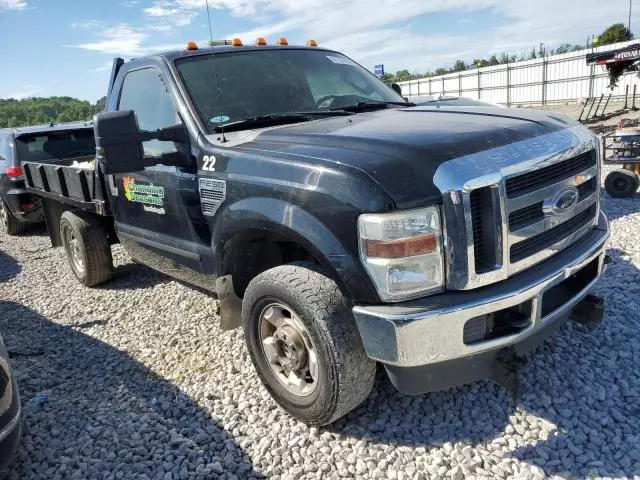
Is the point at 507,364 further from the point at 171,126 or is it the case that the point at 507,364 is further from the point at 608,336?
the point at 171,126

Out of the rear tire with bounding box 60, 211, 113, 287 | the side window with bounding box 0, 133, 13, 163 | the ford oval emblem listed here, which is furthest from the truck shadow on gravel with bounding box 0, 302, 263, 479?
the side window with bounding box 0, 133, 13, 163

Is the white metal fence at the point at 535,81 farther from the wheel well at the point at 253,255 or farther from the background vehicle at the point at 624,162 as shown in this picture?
the wheel well at the point at 253,255

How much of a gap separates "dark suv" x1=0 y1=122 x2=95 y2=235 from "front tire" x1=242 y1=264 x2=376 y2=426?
6.82 m

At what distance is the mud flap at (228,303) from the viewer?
10.5ft

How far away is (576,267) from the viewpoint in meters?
2.71

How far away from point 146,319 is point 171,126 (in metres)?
2.00

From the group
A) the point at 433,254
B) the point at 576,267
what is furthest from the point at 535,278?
the point at 433,254

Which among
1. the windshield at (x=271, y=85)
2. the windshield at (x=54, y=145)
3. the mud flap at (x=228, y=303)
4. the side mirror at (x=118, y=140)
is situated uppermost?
the windshield at (x=271, y=85)

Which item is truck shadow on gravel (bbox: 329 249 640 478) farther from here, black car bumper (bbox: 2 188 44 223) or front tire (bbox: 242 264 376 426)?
black car bumper (bbox: 2 188 44 223)

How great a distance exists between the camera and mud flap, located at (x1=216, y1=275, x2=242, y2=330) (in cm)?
320

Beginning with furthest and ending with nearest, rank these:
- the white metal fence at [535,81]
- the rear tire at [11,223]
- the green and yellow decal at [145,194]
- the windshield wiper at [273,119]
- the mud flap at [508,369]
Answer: the white metal fence at [535,81] < the rear tire at [11,223] < the green and yellow decal at [145,194] < the windshield wiper at [273,119] < the mud flap at [508,369]

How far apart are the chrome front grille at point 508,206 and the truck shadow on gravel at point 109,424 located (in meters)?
1.50

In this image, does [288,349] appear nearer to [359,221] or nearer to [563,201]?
[359,221]

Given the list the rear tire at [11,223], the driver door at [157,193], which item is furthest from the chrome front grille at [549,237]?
the rear tire at [11,223]
